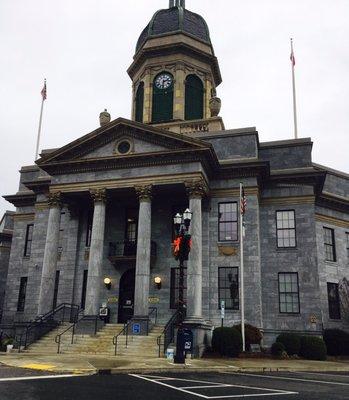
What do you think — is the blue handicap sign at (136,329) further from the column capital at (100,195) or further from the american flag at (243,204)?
the american flag at (243,204)

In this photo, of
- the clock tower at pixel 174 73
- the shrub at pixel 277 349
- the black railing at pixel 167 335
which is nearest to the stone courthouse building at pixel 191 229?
the black railing at pixel 167 335

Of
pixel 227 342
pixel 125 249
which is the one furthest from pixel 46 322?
pixel 227 342

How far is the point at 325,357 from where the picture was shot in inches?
1042

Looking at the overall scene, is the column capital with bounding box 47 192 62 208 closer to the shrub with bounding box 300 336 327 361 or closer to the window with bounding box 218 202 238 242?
the window with bounding box 218 202 238 242

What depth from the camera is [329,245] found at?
33750mm

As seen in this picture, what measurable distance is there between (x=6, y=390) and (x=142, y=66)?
3460cm

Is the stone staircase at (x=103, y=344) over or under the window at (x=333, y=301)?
under

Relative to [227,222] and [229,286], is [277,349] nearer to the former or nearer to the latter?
[229,286]

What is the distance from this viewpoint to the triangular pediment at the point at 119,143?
28.8m

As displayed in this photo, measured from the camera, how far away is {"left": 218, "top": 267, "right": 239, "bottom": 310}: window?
28.5m

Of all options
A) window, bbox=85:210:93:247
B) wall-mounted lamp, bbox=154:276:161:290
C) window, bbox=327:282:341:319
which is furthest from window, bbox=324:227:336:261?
window, bbox=85:210:93:247

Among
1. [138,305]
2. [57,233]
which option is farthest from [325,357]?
[57,233]

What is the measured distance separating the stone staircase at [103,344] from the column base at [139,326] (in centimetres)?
35

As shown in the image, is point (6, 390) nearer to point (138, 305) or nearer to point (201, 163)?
point (138, 305)
